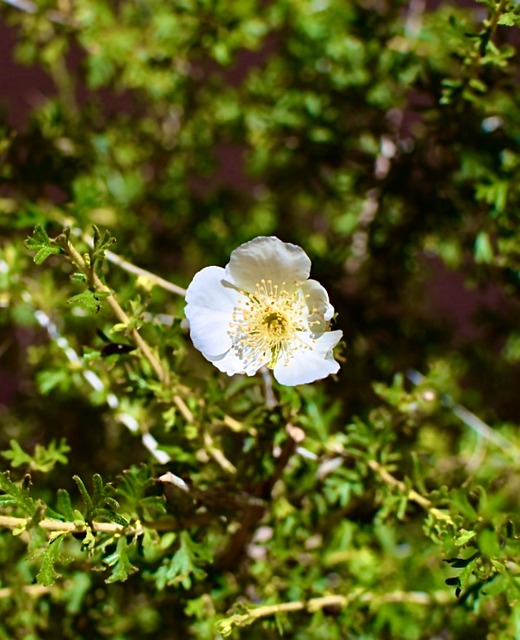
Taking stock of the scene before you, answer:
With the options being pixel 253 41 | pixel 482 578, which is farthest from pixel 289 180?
pixel 482 578

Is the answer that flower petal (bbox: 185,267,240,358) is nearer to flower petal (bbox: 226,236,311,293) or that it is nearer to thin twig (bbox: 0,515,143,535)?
flower petal (bbox: 226,236,311,293)

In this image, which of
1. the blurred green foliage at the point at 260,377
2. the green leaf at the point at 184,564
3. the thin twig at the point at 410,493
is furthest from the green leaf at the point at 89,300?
the thin twig at the point at 410,493

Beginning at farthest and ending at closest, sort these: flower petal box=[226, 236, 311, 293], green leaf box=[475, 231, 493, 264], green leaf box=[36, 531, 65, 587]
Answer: green leaf box=[475, 231, 493, 264]
flower petal box=[226, 236, 311, 293]
green leaf box=[36, 531, 65, 587]

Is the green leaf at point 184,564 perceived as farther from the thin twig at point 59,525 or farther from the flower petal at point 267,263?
the flower petal at point 267,263

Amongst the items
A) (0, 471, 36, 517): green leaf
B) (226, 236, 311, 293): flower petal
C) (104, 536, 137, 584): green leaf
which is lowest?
(104, 536, 137, 584): green leaf

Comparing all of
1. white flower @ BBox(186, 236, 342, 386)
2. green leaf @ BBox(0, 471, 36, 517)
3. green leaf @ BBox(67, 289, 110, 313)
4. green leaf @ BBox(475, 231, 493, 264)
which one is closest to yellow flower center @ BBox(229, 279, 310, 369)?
white flower @ BBox(186, 236, 342, 386)

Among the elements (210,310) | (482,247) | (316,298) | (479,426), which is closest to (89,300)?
(210,310)

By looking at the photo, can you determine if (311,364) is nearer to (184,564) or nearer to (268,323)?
(268,323)
